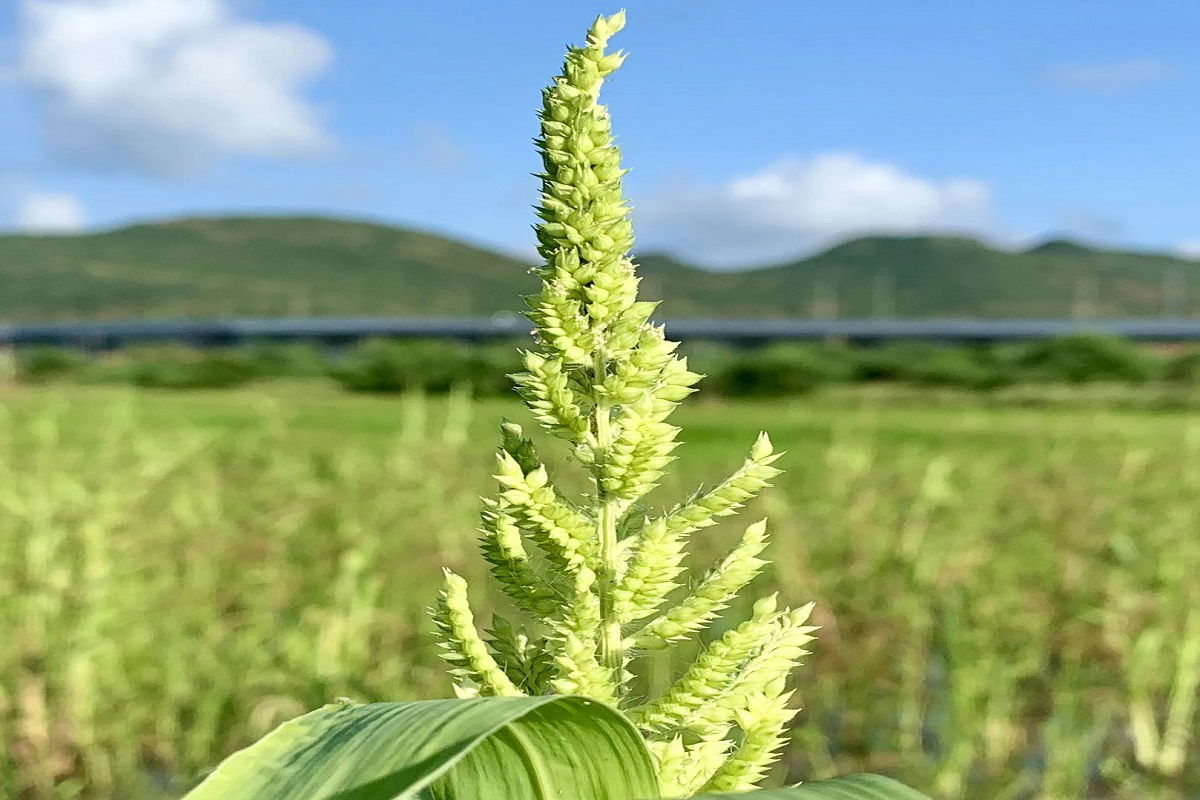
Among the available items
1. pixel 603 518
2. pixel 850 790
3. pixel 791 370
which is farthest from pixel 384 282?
pixel 850 790

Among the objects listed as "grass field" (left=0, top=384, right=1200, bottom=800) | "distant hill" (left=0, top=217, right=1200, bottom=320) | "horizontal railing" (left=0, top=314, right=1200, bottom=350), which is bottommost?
"grass field" (left=0, top=384, right=1200, bottom=800)

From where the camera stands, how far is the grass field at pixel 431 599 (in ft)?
19.2

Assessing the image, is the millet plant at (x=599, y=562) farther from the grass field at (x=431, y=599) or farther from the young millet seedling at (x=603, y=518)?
the grass field at (x=431, y=599)

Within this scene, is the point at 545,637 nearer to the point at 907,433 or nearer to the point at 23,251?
the point at 907,433

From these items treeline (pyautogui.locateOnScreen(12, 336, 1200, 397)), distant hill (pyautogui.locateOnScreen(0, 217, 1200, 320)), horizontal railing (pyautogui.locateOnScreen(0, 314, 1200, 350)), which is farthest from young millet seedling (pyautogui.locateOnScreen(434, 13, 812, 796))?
distant hill (pyautogui.locateOnScreen(0, 217, 1200, 320))

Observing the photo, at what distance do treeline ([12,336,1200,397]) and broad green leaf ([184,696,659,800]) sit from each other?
2473 cm

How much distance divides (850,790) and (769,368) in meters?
29.3

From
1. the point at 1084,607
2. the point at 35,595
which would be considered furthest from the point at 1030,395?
the point at 35,595

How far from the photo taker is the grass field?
5.86 m

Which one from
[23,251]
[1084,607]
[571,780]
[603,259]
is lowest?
[1084,607]

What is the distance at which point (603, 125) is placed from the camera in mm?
664

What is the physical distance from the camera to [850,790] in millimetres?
593

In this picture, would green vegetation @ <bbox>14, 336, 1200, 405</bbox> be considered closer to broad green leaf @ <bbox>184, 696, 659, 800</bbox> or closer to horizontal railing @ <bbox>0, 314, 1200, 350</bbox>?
broad green leaf @ <bbox>184, 696, 659, 800</bbox>

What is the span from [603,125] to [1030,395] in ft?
93.2
